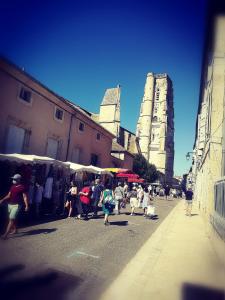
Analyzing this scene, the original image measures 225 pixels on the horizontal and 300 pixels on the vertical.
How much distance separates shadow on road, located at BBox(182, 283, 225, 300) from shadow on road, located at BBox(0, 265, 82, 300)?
1.89 metres

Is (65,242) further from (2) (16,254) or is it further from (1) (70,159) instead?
(1) (70,159)

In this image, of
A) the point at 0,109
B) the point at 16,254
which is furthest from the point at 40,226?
the point at 0,109

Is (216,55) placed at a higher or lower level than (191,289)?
higher

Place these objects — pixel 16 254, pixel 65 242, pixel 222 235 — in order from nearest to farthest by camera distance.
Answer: pixel 16 254 → pixel 65 242 → pixel 222 235

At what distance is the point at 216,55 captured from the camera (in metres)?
14.4

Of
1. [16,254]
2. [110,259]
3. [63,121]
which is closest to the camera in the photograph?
[16,254]

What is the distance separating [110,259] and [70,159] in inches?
565

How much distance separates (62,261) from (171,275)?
91.1 inches

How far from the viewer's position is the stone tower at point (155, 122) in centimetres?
7044

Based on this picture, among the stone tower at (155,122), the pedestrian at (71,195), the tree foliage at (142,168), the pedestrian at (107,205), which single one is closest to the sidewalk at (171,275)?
the pedestrian at (107,205)

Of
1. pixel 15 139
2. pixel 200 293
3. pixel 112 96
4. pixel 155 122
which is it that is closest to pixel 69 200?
pixel 15 139

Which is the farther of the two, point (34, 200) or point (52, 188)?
point (52, 188)

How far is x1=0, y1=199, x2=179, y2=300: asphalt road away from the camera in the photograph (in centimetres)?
405

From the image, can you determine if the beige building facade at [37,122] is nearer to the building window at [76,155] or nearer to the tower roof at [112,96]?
the building window at [76,155]
